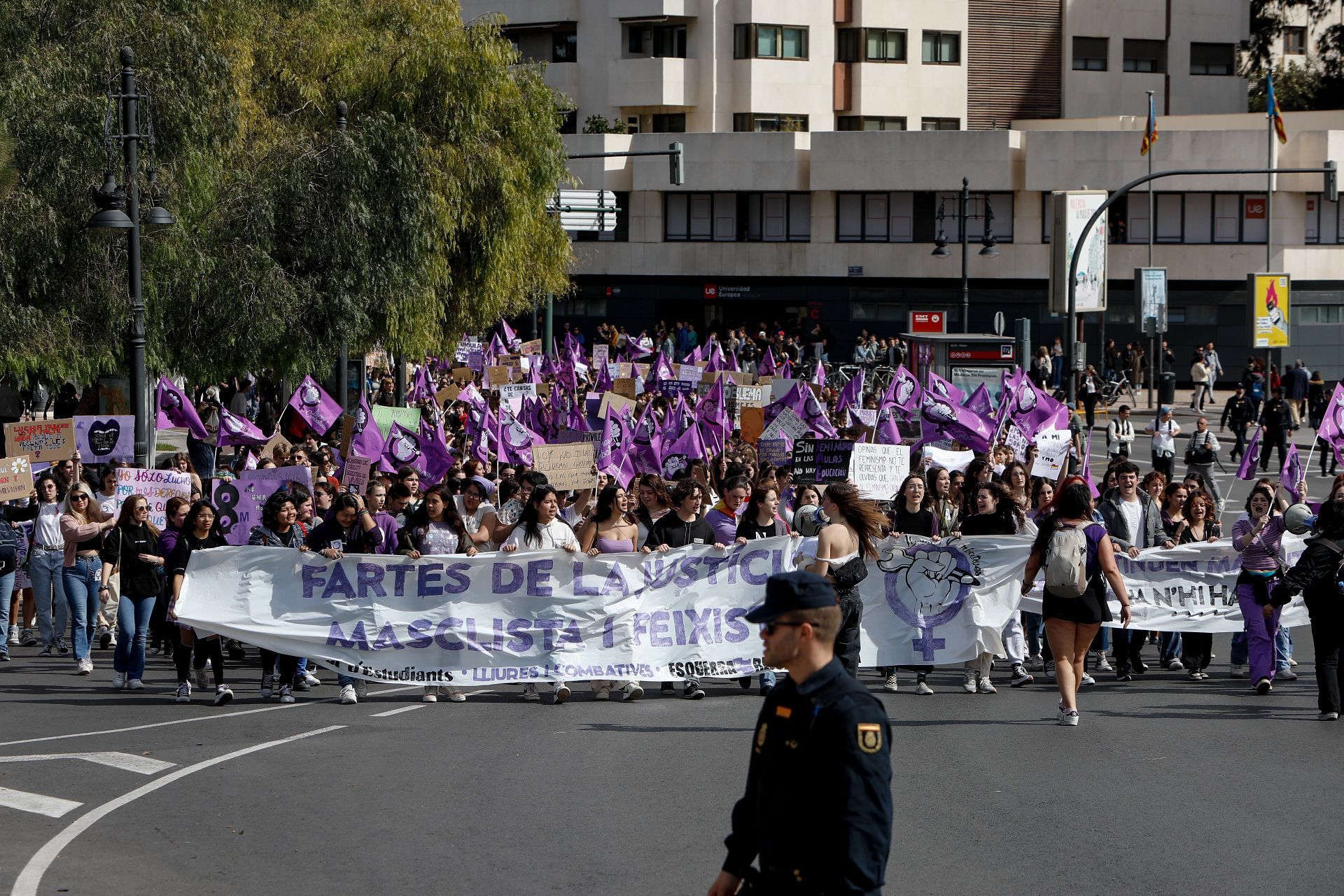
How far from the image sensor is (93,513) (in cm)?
1394

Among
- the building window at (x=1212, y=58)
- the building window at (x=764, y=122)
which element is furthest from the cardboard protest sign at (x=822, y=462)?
the building window at (x=1212, y=58)

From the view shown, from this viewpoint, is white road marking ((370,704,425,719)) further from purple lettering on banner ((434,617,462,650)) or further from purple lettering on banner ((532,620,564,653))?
purple lettering on banner ((532,620,564,653))

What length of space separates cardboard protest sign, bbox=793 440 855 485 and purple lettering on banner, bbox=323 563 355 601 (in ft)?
18.0

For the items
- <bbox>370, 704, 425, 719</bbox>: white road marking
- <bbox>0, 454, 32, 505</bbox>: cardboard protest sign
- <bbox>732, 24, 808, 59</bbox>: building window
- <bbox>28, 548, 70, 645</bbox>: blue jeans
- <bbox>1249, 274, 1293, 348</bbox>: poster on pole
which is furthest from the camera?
<bbox>732, 24, 808, 59</bbox>: building window

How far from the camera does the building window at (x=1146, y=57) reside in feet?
218

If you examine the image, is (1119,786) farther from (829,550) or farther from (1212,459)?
(1212,459)

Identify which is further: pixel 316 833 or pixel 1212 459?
pixel 1212 459

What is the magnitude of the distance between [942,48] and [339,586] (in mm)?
56425

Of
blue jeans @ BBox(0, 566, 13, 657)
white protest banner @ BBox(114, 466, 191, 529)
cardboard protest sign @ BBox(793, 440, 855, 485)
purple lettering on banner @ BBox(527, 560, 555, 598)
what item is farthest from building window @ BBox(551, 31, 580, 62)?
purple lettering on banner @ BBox(527, 560, 555, 598)

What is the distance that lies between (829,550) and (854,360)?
46590 mm

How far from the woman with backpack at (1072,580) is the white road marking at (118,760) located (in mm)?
5346

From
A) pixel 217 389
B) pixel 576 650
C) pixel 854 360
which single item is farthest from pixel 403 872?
pixel 854 360

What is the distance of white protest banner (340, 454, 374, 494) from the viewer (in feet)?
55.7

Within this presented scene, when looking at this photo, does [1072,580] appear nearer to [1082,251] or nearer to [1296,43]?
[1082,251]
